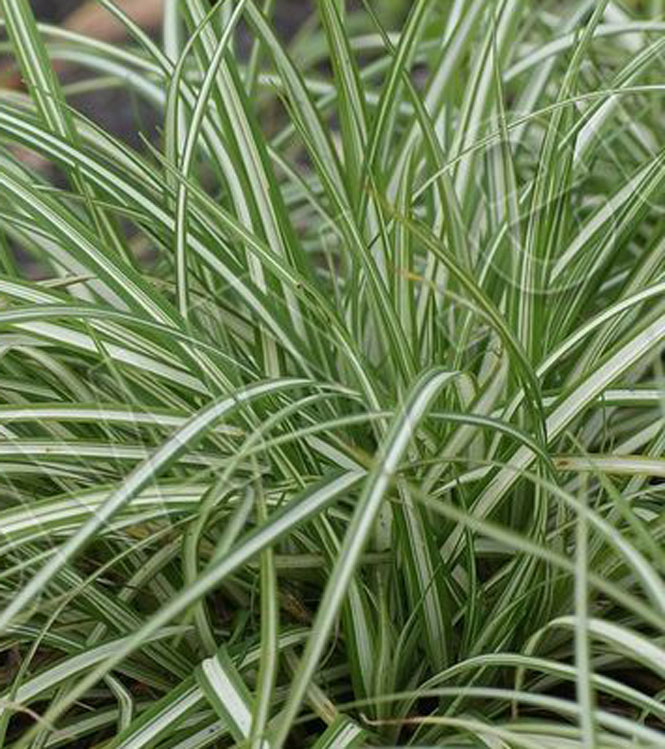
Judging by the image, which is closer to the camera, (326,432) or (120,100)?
(326,432)

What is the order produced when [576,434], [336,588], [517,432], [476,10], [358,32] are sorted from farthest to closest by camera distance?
[358,32], [476,10], [576,434], [517,432], [336,588]

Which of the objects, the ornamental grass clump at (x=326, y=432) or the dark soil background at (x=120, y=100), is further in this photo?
the dark soil background at (x=120, y=100)

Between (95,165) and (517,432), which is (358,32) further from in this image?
(517,432)

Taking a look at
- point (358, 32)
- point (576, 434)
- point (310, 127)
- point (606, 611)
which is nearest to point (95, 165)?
point (310, 127)

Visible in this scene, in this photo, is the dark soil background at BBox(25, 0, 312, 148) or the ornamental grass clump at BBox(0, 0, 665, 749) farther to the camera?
the dark soil background at BBox(25, 0, 312, 148)

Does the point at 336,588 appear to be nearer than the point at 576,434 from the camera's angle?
Yes

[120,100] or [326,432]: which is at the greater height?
[326,432]

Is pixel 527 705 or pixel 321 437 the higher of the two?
pixel 321 437

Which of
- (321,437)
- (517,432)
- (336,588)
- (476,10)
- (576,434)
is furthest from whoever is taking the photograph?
(476,10)
